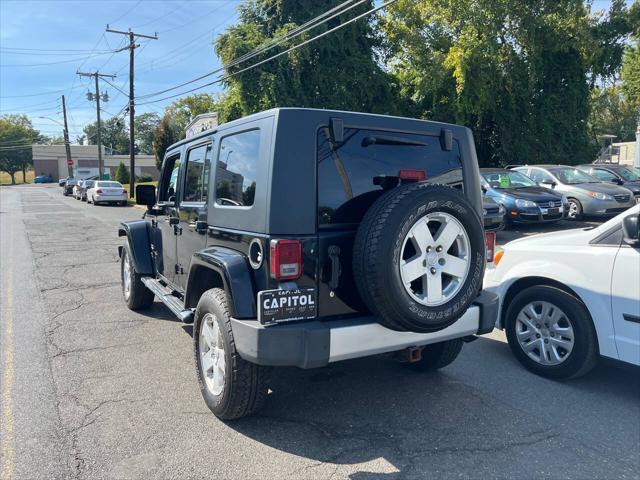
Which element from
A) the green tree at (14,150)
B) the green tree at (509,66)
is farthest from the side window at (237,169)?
the green tree at (14,150)

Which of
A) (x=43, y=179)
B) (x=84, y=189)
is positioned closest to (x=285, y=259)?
(x=84, y=189)

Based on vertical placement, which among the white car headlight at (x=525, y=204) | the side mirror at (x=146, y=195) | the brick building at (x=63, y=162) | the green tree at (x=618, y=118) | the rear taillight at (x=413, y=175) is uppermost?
the green tree at (x=618, y=118)

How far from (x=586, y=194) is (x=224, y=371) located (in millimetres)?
13306

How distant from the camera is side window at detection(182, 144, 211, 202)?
412 cm

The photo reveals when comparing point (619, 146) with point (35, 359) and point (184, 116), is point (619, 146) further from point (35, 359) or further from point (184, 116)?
point (184, 116)

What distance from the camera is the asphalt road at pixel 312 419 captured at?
9.73 feet

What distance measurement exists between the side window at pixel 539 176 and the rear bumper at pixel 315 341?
1330 cm

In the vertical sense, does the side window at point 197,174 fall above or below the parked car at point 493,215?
above

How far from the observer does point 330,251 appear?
10.3ft

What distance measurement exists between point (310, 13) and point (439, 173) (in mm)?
24032

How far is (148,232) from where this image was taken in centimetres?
600

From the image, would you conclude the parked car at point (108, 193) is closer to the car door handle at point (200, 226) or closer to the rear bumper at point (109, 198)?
the rear bumper at point (109, 198)

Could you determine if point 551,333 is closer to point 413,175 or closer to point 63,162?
point 413,175

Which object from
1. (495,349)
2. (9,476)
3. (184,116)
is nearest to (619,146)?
(495,349)
